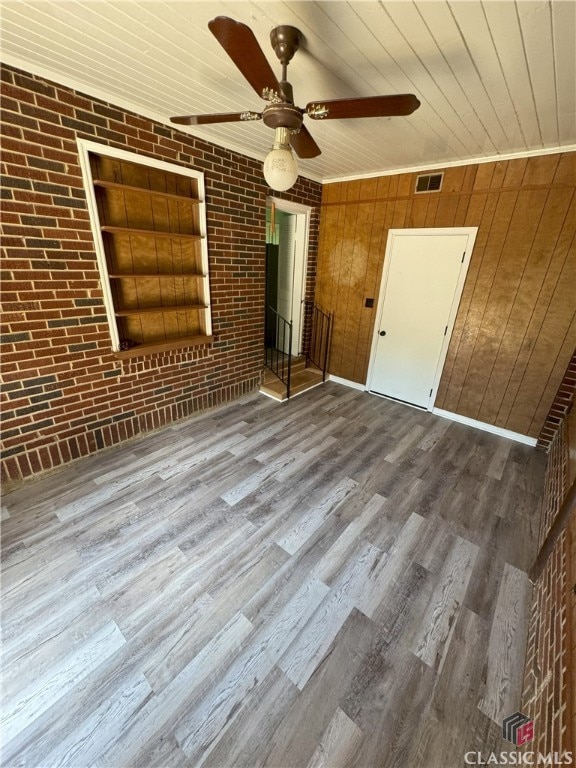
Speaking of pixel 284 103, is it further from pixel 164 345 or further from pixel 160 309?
pixel 164 345

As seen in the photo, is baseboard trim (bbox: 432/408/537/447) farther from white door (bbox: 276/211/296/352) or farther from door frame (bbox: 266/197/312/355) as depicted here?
white door (bbox: 276/211/296/352)

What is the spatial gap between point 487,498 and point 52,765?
2816 mm

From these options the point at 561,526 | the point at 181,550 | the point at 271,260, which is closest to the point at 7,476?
the point at 181,550

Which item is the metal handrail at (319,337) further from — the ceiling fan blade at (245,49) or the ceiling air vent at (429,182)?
the ceiling fan blade at (245,49)

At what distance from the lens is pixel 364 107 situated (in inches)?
56.9

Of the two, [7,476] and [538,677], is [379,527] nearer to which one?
[538,677]

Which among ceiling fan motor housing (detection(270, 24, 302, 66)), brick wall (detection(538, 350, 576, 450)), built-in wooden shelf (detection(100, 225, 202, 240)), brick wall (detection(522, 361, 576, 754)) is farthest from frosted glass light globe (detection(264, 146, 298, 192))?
brick wall (detection(538, 350, 576, 450))

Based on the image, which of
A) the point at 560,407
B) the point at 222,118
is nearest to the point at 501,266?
the point at 560,407

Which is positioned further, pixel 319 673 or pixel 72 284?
pixel 72 284

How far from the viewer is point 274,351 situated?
5.05 metres

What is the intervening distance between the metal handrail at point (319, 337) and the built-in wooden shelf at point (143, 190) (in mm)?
2212

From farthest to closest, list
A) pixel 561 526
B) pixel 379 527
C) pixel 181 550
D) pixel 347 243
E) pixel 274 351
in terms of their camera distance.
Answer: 1. pixel 274 351
2. pixel 347 243
3. pixel 379 527
4. pixel 181 550
5. pixel 561 526

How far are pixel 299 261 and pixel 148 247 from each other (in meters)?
2.23

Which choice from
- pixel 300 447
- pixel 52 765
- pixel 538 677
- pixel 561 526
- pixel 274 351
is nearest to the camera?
pixel 52 765
